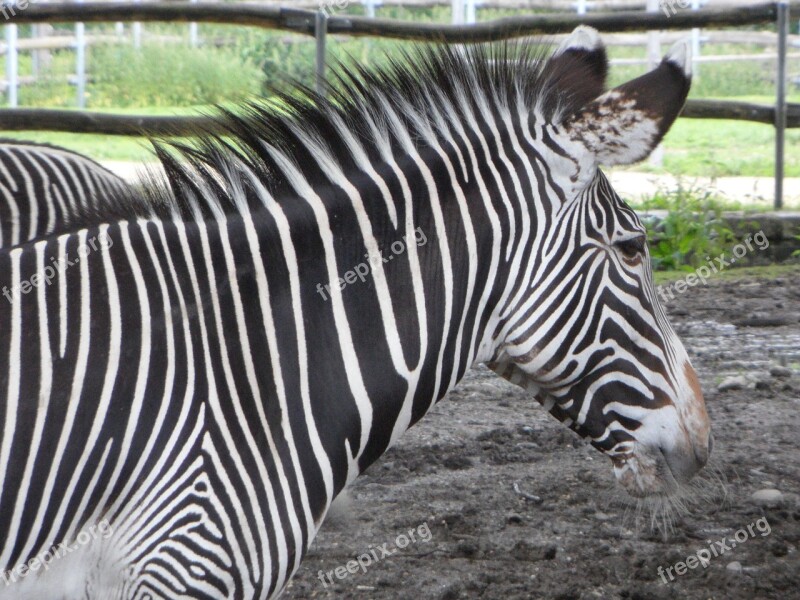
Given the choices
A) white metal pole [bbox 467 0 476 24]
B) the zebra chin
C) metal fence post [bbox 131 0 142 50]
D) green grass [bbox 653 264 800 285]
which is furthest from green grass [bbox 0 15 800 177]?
the zebra chin

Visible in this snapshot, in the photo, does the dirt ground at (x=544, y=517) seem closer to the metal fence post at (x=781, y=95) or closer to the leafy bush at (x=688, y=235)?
the leafy bush at (x=688, y=235)

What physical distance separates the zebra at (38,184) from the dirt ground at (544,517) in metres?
1.93

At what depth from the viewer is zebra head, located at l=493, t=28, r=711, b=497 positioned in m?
2.33

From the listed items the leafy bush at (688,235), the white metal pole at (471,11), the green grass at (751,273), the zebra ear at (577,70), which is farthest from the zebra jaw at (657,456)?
the white metal pole at (471,11)

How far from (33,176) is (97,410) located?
2.97 m

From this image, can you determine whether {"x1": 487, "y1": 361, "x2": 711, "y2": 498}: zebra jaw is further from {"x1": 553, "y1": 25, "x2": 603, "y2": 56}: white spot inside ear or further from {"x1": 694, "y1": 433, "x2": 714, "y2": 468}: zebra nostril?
{"x1": 553, "y1": 25, "x2": 603, "y2": 56}: white spot inside ear

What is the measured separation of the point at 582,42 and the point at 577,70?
0.13 metres

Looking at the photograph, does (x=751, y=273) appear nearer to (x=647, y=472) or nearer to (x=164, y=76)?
(x=647, y=472)

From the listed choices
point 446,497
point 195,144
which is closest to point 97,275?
point 195,144

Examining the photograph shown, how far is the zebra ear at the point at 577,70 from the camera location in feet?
8.09

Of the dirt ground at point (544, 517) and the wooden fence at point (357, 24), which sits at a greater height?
the wooden fence at point (357, 24)

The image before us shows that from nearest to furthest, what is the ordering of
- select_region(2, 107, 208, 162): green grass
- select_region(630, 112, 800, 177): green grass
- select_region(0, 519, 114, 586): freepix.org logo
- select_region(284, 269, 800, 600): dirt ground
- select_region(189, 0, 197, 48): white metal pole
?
1. select_region(0, 519, 114, 586): freepix.org logo
2. select_region(284, 269, 800, 600): dirt ground
3. select_region(2, 107, 208, 162): green grass
4. select_region(630, 112, 800, 177): green grass
5. select_region(189, 0, 197, 48): white metal pole

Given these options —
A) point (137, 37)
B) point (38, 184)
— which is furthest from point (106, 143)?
point (38, 184)

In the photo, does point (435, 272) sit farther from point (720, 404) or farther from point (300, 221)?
point (720, 404)
